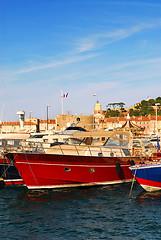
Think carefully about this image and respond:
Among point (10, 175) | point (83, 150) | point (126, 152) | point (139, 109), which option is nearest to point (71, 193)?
point (83, 150)

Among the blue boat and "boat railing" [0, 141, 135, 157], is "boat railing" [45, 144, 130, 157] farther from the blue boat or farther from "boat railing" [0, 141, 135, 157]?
the blue boat

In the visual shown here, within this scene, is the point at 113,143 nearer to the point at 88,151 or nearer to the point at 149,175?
the point at 88,151

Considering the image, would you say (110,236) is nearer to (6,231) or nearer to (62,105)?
(6,231)

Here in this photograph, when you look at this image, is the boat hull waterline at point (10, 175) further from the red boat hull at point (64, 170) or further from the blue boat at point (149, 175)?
the blue boat at point (149, 175)

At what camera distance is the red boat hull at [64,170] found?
18.0m

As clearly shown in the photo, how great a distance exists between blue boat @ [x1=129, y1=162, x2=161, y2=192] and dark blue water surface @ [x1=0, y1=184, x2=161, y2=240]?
0.52m

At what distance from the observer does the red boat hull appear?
59.1 feet

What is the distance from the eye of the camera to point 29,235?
37.6 ft

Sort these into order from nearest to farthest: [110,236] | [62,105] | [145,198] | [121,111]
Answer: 1. [110,236]
2. [145,198]
3. [62,105]
4. [121,111]

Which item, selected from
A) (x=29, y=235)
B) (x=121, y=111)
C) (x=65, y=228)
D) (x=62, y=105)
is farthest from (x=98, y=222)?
(x=121, y=111)

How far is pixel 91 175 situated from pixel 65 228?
7.25 m

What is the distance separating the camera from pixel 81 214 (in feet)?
45.8

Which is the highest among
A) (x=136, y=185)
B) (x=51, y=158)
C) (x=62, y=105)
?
(x=62, y=105)

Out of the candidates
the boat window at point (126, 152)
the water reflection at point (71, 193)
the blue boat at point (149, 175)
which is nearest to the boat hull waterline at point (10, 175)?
the water reflection at point (71, 193)
